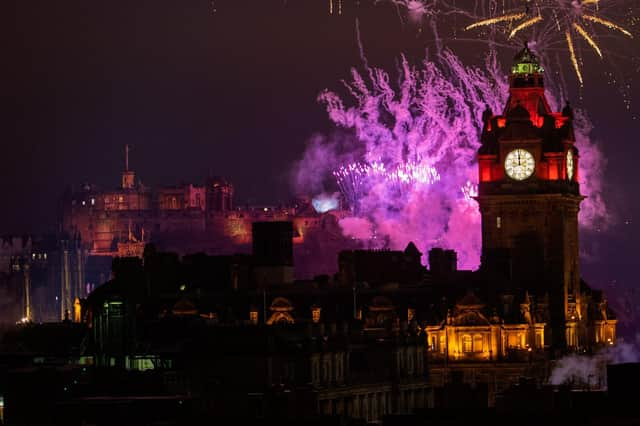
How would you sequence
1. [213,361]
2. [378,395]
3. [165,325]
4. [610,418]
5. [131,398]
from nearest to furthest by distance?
[610,418] → [131,398] → [213,361] → [378,395] → [165,325]

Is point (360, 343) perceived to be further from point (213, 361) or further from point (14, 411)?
point (14, 411)

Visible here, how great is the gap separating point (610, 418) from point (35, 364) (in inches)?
2211

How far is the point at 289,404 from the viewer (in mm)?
139750

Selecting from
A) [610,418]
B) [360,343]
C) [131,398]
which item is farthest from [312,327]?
[610,418]

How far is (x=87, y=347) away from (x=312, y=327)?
47.4 feet

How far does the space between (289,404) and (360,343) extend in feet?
173

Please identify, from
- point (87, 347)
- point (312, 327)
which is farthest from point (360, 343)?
point (87, 347)

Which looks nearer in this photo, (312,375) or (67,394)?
(67,394)

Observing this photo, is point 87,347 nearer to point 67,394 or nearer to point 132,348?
point 132,348

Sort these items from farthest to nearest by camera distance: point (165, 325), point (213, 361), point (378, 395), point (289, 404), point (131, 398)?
1. point (165, 325)
2. point (378, 395)
3. point (213, 361)
4. point (131, 398)
5. point (289, 404)

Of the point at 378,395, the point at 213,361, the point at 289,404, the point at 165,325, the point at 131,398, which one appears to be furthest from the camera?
the point at 165,325

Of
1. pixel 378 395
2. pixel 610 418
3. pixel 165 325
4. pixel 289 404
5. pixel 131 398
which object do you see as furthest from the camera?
pixel 165 325

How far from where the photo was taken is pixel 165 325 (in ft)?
648

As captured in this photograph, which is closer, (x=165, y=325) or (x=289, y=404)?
(x=289, y=404)
